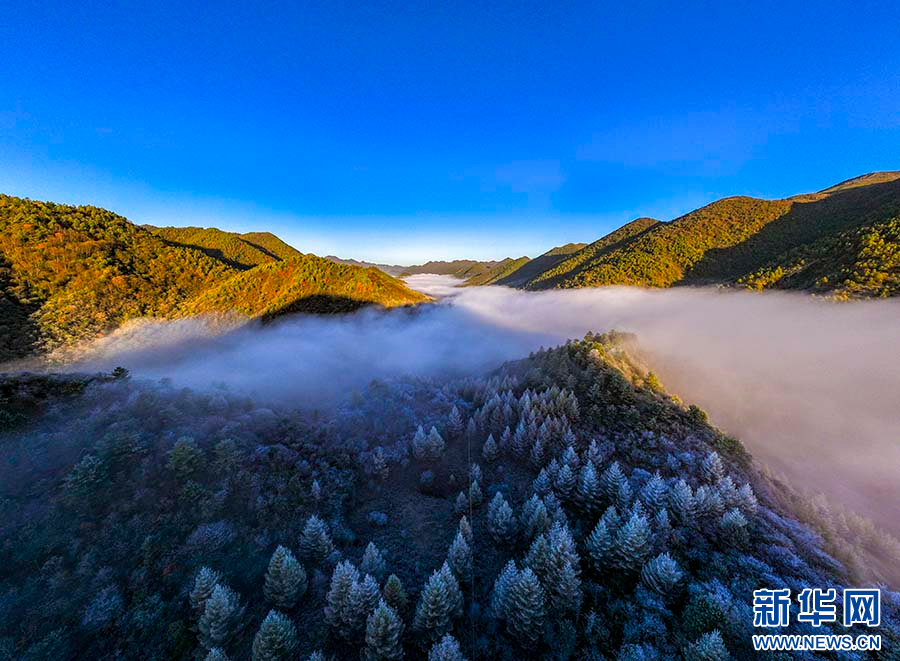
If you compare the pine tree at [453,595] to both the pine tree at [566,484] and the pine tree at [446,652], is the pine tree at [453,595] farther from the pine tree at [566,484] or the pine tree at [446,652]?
the pine tree at [566,484]

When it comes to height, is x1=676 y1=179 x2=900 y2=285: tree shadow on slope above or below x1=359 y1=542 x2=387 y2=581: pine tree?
above

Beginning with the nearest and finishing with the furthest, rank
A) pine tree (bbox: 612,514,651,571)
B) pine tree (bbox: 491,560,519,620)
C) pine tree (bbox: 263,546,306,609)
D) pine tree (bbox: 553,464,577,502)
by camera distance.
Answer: pine tree (bbox: 491,560,519,620), pine tree (bbox: 263,546,306,609), pine tree (bbox: 612,514,651,571), pine tree (bbox: 553,464,577,502)

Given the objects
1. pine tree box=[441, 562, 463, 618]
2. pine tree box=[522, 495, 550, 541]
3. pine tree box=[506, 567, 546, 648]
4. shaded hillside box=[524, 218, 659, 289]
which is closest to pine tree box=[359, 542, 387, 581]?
pine tree box=[441, 562, 463, 618]

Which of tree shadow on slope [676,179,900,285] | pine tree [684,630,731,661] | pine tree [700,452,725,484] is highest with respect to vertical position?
tree shadow on slope [676,179,900,285]

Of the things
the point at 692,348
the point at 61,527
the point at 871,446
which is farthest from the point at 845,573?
the point at 692,348

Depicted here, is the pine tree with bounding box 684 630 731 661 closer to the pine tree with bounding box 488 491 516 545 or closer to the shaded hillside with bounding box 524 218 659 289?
the pine tree with bounding box 488 491 516 545

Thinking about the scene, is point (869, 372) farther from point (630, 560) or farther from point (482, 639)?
point (482, 639)
